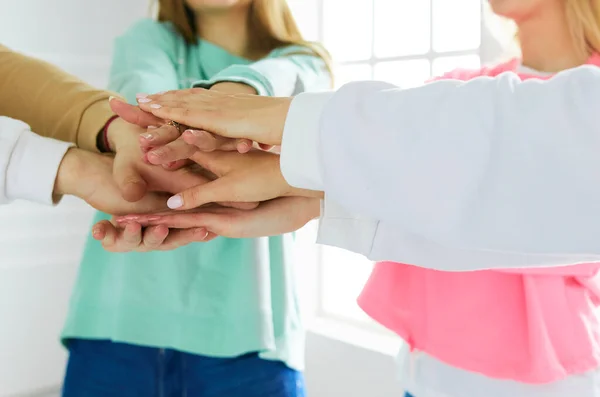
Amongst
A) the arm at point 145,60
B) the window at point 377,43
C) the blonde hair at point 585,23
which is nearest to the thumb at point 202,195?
the arm at point 145,60

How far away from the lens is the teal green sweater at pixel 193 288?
40.4 inches

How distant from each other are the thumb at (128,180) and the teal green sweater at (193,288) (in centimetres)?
20

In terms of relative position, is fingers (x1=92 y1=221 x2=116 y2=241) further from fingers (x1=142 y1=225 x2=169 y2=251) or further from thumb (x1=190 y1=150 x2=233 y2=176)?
thumb (x1=190 y1=150 x2=233 y2=176)

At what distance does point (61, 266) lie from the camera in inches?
68.7

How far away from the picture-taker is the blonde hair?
0.92 metres

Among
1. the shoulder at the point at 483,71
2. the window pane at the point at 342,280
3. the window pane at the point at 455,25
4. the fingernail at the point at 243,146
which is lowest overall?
the window pane at the point at 342,280

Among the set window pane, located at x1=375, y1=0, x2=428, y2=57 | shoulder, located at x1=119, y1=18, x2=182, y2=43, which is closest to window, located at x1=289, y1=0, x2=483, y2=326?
window pane, located at x1=375, y1=0, x2=428, y2=57

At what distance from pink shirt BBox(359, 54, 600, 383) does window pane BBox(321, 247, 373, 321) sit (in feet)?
2.71

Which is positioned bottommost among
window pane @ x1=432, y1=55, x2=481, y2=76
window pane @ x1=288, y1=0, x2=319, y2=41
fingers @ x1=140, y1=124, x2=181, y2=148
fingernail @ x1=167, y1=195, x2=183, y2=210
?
fingernail @ x1=167, y1=195, x2=183, y2=210

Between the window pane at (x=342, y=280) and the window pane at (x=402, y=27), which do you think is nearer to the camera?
the window pane at (x=402, y=27)

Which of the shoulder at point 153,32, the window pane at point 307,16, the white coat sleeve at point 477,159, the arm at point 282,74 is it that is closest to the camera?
the white coat sleeve at point 477,159

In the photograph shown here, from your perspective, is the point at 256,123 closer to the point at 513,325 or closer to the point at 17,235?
the point at 513,325

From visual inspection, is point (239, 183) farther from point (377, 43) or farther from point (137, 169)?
point (377, 43)

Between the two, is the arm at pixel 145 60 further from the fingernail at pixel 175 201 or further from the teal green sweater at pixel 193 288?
the fingernail at pixel 175 201
